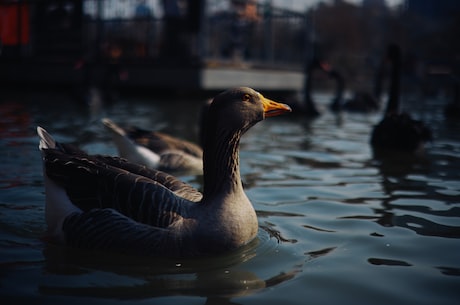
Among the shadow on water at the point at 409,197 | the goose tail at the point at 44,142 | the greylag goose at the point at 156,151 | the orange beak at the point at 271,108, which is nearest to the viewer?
the orange beak at the point at 271,108

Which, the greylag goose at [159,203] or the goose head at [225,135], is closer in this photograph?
the greylag goose at [159,203]

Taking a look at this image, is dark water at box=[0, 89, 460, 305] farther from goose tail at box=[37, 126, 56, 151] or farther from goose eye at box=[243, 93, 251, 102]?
goose eye at box=[243, 93, 251, 102]

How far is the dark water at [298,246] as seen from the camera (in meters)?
3.63

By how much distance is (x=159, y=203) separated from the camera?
4.23 meters

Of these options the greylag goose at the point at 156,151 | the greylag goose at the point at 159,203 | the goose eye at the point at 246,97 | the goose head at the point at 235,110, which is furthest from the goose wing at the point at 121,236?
the greylag goose at the point at 156,151

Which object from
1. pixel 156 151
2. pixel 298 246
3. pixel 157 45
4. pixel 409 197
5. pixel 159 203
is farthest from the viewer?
pixel 157 45

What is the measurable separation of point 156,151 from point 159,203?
3.80 metres

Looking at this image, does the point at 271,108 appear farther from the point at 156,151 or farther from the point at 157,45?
the point at 157,45

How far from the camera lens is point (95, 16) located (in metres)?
24.8

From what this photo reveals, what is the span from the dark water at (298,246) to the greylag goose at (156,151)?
409mm

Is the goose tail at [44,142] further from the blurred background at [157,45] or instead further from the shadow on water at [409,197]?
the blurred background at [157,45]

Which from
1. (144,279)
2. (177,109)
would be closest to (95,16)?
(177,109)

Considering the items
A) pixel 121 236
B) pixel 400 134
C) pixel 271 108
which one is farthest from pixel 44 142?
pixel 400 134

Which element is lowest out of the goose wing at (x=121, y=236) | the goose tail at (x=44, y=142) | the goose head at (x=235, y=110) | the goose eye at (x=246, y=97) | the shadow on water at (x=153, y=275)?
the shadow on water at (x=153, y=275)
